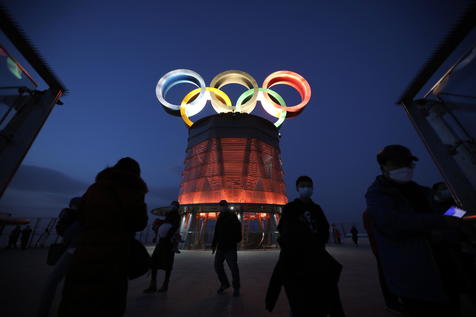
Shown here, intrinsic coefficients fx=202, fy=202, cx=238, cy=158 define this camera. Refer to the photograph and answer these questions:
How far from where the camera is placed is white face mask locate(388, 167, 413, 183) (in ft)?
6.19

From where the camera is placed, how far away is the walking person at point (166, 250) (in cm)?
444

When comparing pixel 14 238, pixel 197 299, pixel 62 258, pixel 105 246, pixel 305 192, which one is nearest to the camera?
pixel 105 246

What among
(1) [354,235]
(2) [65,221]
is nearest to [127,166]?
(2) [65,221]

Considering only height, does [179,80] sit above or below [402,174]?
above

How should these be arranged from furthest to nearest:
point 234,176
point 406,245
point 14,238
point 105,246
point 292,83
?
point 292,83, point 234,176, point 14,238, point 105,246, point 406,245

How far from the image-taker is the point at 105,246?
1854 mm

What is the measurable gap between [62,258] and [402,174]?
4.37 m

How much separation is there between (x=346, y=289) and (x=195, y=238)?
13494 mm

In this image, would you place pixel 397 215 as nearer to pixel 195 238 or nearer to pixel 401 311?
pixel 401 311

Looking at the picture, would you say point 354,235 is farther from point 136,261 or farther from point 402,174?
point 136,261

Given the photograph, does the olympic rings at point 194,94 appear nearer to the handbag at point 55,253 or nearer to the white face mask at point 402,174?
the handbag at point 55,253

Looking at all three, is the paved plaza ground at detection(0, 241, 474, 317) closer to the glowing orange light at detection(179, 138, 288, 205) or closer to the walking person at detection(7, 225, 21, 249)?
the glowing orange light at detection(179, 138, 288, 205)

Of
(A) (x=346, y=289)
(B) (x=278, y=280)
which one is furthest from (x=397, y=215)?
(A) (x=346, y=289)

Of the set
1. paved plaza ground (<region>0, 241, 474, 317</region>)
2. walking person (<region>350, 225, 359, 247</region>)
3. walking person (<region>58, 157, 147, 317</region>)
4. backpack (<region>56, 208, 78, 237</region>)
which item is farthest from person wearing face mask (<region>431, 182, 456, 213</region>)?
walking person (<region>350, 225, 359, 247</region>)
